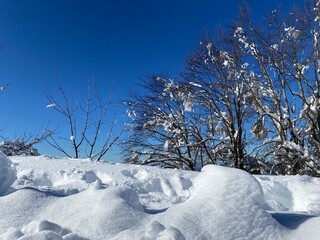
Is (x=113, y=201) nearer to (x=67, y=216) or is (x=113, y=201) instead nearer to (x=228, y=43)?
(x=67, y=216)

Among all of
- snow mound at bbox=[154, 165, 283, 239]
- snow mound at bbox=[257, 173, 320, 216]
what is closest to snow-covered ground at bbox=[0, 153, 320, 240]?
snow mound at bbox=[154, 165, 283, 239]

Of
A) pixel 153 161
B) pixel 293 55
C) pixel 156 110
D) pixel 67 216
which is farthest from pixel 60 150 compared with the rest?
pixel 293 55

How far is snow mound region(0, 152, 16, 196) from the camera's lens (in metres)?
2.35

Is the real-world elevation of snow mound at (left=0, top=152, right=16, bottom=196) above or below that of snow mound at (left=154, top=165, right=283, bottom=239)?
above

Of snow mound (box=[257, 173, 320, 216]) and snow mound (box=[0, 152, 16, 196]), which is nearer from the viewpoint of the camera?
snow mound (box=[0, 152, 16, 196])

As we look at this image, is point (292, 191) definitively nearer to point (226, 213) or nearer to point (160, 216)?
point (226, 213)

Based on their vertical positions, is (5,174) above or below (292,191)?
above

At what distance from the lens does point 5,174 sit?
240 cm

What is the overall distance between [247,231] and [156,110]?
1027 centimetres

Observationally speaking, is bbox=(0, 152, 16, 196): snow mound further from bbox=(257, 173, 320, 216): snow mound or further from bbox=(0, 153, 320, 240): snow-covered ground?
bbox=(257, 173, 320, 216): snow mound

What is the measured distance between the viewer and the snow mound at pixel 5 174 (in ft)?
7.72

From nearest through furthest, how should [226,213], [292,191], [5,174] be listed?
[226,213], [5,174], [292,191]

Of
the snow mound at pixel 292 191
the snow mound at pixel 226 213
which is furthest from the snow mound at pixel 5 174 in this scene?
the snow mound at pixel 292 191

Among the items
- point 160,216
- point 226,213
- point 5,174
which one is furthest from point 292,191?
point 5,174
